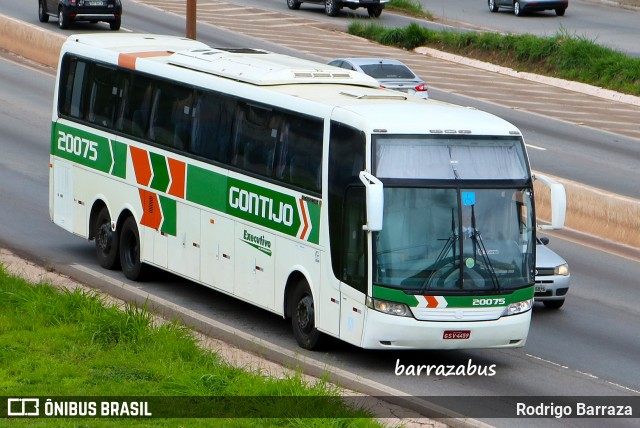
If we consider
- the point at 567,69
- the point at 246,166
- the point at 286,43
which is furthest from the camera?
the point at 286,43

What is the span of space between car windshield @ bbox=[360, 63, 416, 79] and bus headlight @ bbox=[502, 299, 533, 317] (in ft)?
56.3

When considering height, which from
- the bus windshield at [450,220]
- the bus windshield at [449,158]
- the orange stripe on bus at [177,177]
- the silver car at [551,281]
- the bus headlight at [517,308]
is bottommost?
the silver car at [551,281]

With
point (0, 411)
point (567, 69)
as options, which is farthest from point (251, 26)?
point (0, 411)

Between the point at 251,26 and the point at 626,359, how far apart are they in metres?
33.3

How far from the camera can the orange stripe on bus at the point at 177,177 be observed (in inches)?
684

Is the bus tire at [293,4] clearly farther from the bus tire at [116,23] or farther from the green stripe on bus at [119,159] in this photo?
the green stripe on bus at [119,159]

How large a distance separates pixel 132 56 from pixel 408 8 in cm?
3582

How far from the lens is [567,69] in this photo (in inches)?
1564

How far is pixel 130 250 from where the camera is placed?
18859mm

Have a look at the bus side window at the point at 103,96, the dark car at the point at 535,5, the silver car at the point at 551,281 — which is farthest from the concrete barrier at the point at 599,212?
the dark car at the point at 535,5

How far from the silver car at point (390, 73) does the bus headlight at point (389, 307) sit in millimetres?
17285

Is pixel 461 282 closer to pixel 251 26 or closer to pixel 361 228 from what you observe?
pixel 361 228

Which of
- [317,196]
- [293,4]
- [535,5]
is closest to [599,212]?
[317,196]

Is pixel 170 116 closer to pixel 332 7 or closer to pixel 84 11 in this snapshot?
pixel 84 11
